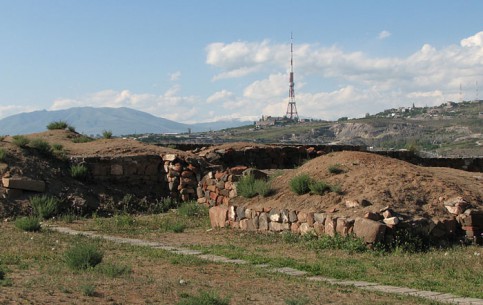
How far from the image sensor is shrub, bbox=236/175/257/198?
16.1 metres

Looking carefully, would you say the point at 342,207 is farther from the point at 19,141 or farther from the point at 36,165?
the point at 19,141

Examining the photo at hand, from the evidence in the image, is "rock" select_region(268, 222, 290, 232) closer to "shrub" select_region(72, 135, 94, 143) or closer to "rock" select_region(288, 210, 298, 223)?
"rock" select_region(288, 210, 298, 223)

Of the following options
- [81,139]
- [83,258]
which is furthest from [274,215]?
[81,139]

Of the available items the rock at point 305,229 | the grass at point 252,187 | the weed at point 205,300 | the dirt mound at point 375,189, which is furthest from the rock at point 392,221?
the weed at point 205,300

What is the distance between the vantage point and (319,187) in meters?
14.5

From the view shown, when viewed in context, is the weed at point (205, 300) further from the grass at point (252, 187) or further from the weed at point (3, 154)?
the weed at point (3, 154)

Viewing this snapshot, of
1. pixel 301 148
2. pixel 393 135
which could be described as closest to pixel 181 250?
pixel 301 148

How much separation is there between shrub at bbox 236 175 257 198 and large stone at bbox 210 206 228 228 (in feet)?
2.09

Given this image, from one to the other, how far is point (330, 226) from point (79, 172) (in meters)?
9.37

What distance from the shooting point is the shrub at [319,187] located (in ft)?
47.5

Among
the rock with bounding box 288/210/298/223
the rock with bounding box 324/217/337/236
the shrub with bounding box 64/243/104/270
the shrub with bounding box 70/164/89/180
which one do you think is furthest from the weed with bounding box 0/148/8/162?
the rock with bounding box 324/217/337/236

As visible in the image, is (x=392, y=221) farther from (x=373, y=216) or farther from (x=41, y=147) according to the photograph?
(x=41, y=147)

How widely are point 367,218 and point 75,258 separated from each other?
18.7 ft

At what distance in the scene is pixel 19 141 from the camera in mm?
20609
